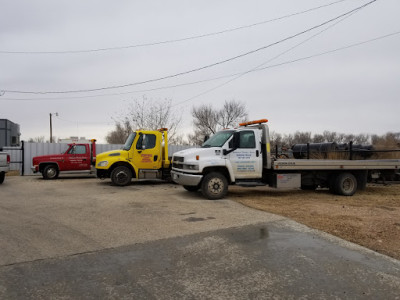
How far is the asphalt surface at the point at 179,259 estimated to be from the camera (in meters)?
3.56

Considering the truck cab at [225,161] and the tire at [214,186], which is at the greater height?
the truck cab at [225,161]

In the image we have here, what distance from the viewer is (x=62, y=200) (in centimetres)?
932

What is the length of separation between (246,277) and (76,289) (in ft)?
6.40

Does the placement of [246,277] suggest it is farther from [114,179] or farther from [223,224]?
[114,179]

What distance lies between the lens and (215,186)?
966cm

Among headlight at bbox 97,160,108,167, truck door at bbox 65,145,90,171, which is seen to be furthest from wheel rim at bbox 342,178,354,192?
truck door at bbox 65,145,90,171

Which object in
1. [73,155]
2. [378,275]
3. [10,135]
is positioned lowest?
[378,275]

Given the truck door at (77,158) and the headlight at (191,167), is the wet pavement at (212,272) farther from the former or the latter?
the truck door at (77,158)

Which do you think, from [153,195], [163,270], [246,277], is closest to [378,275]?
[246,277]

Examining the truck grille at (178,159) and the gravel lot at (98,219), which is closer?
the gravel lot at (98,219)

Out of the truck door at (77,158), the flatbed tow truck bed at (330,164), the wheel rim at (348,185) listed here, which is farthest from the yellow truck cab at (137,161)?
the wheel rim at (348,185)

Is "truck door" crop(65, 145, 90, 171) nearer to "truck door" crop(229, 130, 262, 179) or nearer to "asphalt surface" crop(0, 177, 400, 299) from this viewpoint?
"asphalt surface" crop(0, 177, 400, 299)

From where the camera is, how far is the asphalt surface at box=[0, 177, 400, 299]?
11.7ft

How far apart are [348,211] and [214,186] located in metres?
3.66
